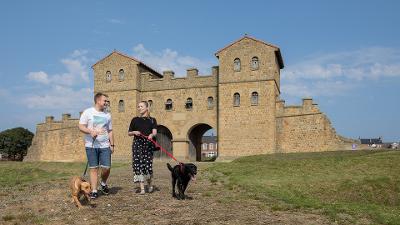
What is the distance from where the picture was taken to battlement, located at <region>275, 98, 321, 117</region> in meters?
31.1

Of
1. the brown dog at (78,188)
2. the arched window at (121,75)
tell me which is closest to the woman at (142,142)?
the brown dog at (78,188)

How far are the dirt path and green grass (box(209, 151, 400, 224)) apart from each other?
2.38 feet

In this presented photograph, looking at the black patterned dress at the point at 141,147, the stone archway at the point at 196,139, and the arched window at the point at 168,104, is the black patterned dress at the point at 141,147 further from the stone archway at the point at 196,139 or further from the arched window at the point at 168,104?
the arched window at the point at 168,104

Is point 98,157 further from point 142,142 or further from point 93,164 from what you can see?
point 142,142

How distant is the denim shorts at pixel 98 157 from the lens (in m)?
8.86

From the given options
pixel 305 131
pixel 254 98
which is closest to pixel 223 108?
pixel 254 98

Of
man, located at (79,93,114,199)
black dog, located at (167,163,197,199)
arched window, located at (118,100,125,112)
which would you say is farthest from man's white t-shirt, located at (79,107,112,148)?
arched window, located at (118,100,125,112)

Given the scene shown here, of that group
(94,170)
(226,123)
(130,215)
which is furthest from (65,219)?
(226,123)

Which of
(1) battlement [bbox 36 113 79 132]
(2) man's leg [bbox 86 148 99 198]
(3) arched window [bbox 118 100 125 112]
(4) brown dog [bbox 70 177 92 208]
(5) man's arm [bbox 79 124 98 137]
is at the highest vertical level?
(3) arched window [bbox 118 100 125 112]

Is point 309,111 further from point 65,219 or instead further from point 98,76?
point 65,219

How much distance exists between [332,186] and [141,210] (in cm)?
893

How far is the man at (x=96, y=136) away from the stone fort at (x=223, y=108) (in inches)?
905

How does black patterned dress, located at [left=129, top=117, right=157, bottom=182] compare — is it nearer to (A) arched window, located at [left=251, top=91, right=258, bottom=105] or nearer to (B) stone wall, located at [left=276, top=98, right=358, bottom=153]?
(A) arched window, located at [left=251, top=91, right=258, bottom=105]

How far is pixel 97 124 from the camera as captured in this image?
887 centimetres
